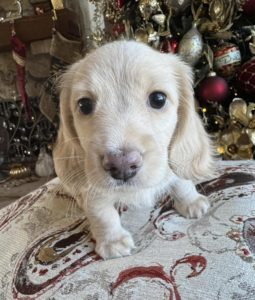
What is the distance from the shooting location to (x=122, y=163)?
703 millimetres

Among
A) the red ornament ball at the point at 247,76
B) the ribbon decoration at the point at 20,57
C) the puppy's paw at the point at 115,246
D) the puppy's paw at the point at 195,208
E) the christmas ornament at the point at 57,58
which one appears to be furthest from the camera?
the ribbon decoration at the point at 20,57

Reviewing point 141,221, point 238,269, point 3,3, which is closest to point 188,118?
point 141,221

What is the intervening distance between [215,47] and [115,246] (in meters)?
0.86

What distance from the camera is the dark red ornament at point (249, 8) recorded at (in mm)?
1304

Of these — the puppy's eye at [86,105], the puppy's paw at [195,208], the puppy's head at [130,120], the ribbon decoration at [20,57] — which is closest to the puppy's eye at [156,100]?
the puppy's head at [130,120]

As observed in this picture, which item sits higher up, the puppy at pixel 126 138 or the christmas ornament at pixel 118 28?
the christmas ornament at pixel 118 28

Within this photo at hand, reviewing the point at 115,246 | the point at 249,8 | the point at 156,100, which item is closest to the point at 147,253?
the point at 115,246

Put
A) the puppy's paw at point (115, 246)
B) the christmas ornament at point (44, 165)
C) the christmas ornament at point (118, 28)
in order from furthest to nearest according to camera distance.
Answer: the christmas ornament at point (44, 165), the christmas ornament at point (118, 28), the puppy's paw at point (115, 246)

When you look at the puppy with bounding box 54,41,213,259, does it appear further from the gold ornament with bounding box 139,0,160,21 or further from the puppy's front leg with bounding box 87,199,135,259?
the gold ornament with bounding box 139,0,160,21

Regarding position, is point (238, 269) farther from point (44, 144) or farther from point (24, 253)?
point (44, 144)

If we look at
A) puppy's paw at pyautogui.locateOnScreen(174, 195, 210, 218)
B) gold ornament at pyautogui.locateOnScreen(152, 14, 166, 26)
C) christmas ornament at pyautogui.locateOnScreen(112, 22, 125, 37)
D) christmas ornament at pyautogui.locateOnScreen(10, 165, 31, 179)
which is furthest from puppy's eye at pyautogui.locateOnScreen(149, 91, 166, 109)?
christmas ornament at pyautogui.locateOnScreen(10, 165, 31, 179)

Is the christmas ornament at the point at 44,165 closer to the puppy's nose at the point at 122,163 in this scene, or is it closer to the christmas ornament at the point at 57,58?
the christmas ornament at the point at 57,58

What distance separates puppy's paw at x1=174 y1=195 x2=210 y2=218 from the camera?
92 cm

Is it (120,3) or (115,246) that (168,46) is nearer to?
(120,3)
